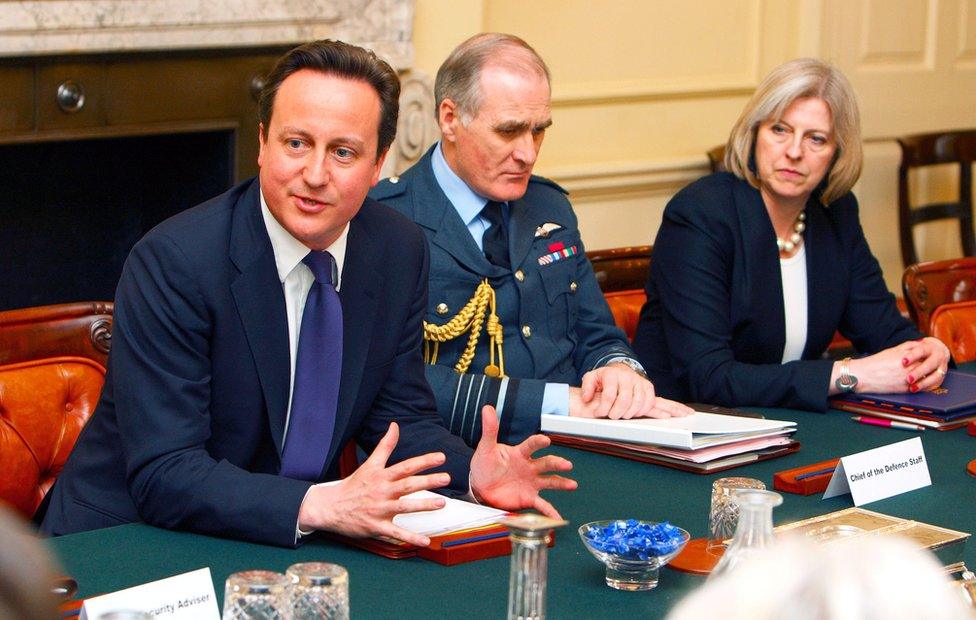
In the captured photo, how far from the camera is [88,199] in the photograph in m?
4.03

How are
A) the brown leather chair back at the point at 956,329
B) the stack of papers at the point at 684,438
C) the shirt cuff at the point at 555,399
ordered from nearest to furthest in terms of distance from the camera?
the stack of papers at the point at 684,438
the shirt cuff at the point at 555,399
the brown leather chair back at the point at 956,329

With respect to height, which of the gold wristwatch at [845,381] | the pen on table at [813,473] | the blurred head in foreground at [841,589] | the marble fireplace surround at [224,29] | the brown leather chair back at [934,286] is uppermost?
the marble fireplace surround at [224,29]

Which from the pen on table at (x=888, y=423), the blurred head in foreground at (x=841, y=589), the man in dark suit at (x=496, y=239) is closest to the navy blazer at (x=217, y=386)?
the man in dark suit at (x=496, y=239)

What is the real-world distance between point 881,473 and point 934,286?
1570 millimetres

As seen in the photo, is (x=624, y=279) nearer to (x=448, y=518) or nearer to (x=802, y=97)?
(x=802, y=97)

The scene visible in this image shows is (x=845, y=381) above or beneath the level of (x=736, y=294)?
beneath

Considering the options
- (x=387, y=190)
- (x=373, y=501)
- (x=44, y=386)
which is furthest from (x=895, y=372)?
(x=44, y=386)

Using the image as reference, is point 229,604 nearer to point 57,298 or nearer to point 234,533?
point 234,533

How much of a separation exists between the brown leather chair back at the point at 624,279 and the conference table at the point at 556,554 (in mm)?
1198

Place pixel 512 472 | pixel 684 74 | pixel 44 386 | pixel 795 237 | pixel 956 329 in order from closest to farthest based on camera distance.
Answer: pixel 512 472 < pixel 44 386 < pixel 795 237 < pixel 956 329 < pixel 684 74

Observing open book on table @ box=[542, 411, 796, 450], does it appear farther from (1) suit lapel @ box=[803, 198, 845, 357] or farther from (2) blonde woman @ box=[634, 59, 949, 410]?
(1) suit lapel @ box=[803, 198, 845, 357]

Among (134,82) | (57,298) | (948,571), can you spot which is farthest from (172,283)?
(57,298)

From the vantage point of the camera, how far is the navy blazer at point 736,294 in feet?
10.2

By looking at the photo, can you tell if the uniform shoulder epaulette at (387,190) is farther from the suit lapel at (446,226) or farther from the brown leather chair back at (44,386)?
the brown leather chair back at (44,386)
